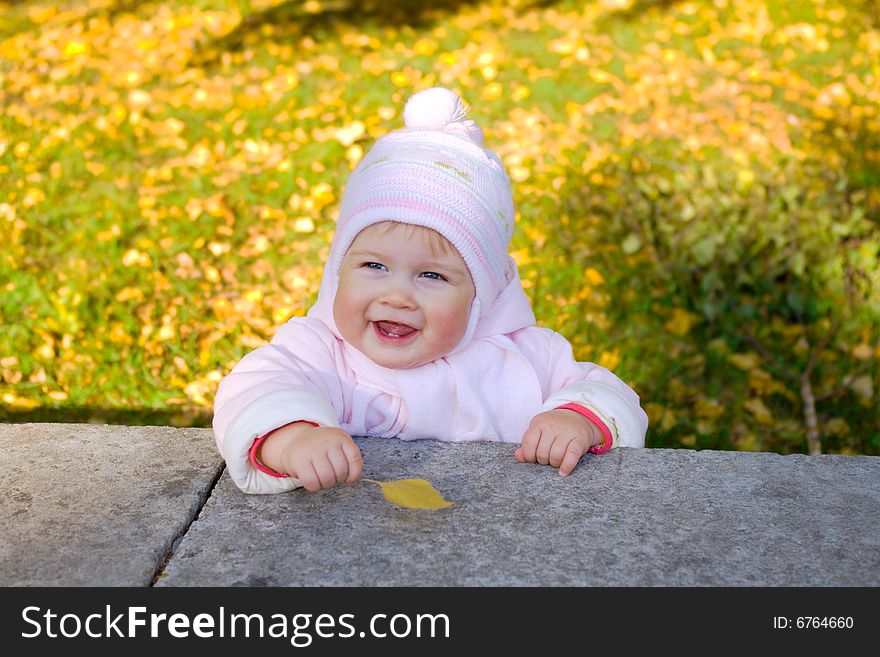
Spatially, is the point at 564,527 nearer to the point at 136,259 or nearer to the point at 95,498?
the point at 95,498

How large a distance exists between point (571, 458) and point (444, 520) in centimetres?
34

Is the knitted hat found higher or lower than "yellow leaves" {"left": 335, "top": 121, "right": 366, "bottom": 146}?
lower

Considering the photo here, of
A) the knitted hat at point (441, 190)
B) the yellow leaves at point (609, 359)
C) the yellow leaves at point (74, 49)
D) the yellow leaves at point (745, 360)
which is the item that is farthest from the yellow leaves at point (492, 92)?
the knitted hat at point (441, 190)

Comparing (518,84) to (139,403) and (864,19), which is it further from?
(139,403)

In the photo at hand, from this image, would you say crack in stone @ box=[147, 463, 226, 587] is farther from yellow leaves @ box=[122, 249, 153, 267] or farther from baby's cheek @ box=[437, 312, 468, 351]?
yellow leaves @ box=[122, 249, 153, 267]

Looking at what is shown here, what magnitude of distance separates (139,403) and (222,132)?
6.56 ft

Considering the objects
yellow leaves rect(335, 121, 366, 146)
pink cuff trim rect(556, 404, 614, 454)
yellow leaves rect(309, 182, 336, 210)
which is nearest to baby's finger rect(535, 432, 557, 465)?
pink cuff trim rect(556, 404, 614, 454)

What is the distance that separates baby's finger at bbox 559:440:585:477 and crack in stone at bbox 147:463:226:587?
2.27 feet

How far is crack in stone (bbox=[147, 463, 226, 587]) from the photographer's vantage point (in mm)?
1655

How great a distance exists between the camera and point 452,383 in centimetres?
229

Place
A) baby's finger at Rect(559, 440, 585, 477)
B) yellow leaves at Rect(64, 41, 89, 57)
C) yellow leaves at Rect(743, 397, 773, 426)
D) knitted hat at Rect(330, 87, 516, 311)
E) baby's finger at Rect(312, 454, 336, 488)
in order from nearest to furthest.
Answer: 1. baby's finger at Rect(312, 454, 336, 488)
2. baby's finger at Rect(559, 440, 585, 477)
3. knitted hat at Rect(330, 87, 516, 311)
4. yellow leaves at Rect(743, 397, 773, 426)
5. yellow leaves at Rect(64, 41, 89, 57)

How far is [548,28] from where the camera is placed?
6.46 m
